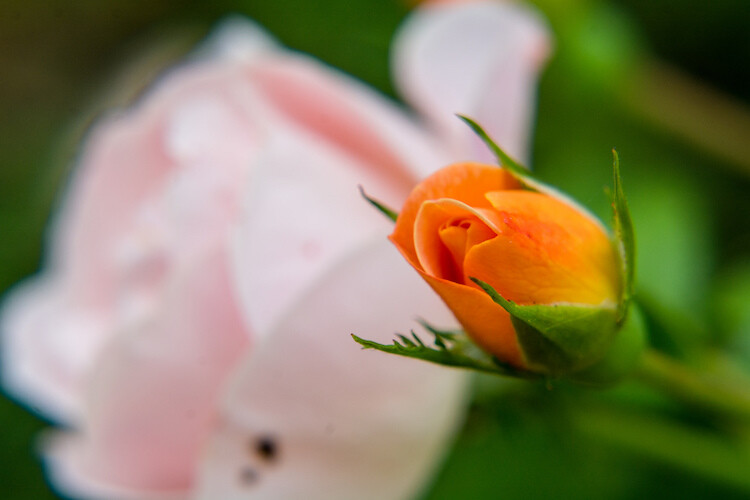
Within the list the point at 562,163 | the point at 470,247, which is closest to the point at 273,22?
the point at 562,163

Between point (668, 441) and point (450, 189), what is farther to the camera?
point (668, 441)

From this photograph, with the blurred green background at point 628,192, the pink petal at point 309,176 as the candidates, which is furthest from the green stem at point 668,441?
the pink petal at point 309,176

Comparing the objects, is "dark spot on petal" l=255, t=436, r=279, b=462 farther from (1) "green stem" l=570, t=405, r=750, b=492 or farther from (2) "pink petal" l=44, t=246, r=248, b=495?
(1) "green stem" l=570, t=405, r=750, b=492

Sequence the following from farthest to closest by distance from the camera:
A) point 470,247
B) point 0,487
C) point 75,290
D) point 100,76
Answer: point 100,76, point 0,487, point 75,290, point 470,247

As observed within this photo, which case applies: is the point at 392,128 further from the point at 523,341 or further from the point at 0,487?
the point at 0,487

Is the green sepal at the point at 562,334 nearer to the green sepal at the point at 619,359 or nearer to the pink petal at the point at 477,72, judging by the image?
the green sepal at the point at 619,359

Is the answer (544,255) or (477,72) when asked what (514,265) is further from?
(477,72)

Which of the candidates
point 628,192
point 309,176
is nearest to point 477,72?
point 309,176

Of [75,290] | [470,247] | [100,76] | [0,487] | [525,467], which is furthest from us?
[100,76]
